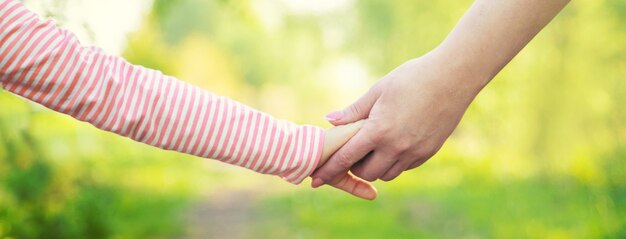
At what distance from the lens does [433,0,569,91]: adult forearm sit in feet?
→ 6.19

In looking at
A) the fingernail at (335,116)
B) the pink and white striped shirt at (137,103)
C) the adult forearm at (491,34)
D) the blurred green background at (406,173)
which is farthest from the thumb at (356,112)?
the blurred green background at (406,173)

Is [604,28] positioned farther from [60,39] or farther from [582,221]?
[60,39]

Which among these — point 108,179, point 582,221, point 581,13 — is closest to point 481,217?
point 582,221

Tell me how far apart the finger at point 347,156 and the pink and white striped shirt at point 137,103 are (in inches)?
2.3

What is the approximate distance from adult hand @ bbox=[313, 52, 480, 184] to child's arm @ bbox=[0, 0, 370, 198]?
12 cm

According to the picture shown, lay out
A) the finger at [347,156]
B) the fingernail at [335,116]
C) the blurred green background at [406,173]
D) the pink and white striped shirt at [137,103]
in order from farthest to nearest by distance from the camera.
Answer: the blurred green background at [406,173], the fingernail at [335,116], the finger at [347,156], the pink and white striped shirt at [137,103]

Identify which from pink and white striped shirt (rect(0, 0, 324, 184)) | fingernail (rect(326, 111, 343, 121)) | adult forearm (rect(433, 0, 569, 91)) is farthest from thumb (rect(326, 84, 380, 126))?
adult forearm (rect(433, 0, 569, 91))

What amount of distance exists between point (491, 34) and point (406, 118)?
324 millimetres

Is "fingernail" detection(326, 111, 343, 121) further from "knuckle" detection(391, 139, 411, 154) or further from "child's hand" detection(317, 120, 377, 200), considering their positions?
"knuckle" detection(391, 139, 411, 154)

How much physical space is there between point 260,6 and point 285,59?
51.5 ft

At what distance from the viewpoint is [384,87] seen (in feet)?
6.68

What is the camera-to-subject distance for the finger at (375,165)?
6.66 feet

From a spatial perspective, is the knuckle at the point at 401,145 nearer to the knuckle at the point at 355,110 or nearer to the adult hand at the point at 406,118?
the adult hand at the point at 406,118

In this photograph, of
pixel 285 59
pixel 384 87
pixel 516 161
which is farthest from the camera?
pixel 285 59
